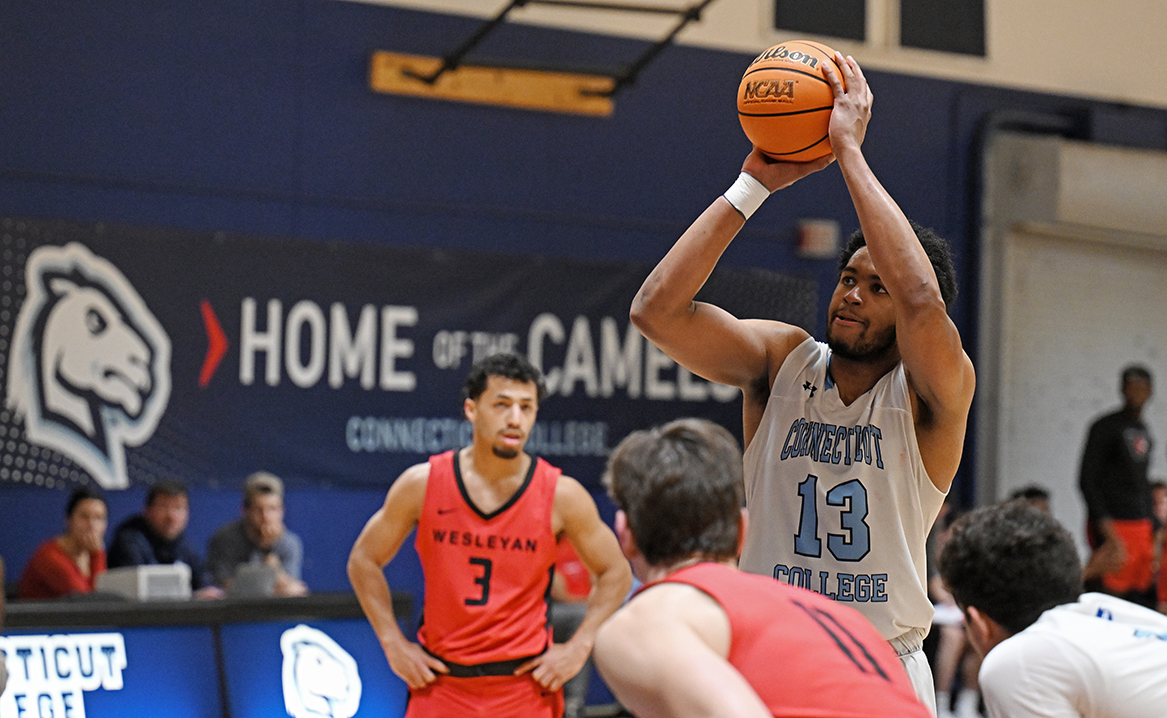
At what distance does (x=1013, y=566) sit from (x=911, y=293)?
62cm

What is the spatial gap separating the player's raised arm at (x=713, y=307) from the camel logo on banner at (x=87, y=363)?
584 centimetres

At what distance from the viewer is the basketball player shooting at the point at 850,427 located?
3107mm

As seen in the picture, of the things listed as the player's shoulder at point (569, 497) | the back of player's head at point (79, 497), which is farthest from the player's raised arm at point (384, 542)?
the back of player's head at point (79, 497)

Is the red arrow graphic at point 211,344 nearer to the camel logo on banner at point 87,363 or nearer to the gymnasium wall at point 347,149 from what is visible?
the camel logo on banner at point 87,363

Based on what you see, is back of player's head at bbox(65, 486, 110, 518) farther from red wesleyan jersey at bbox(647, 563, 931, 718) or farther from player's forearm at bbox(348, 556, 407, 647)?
red wesleyan jersey at bbox(647, 563, 931, 718)

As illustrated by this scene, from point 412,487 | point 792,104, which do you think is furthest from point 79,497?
point 792,104

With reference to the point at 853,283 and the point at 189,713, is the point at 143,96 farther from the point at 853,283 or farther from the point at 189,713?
the point at 853,283

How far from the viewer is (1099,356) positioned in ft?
39.0

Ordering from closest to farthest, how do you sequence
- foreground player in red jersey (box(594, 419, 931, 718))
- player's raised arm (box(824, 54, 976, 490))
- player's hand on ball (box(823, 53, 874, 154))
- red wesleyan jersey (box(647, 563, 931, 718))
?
1. foreground player in red jersey (box(594, 419, 931, 718))
2. red wesleyan jersey (box(647, 563, 931, 718))
3. player's raised arm (box(824, 54, 976, 490))
4. player's hand on ball (box(823, 53, 874, 154))

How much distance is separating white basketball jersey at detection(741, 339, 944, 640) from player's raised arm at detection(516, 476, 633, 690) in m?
2.25

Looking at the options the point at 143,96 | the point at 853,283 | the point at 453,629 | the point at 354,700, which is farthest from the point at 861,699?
the point at 143,96

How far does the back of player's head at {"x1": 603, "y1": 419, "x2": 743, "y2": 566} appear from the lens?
7.32ft

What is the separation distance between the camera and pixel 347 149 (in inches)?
365

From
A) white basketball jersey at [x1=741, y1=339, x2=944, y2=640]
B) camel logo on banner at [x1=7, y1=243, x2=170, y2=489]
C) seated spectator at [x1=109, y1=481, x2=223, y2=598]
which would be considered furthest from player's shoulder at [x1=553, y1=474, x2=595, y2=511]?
camel logo on banner at [x1=7, y1=243, x2=170, y2=489]
